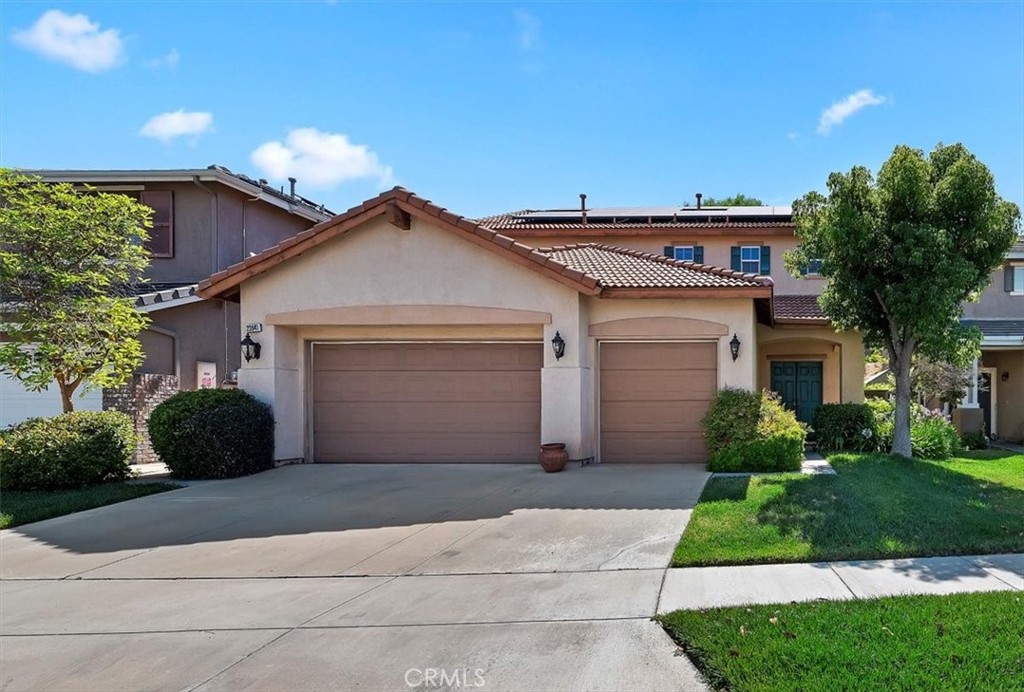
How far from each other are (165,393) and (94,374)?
293 centimetres

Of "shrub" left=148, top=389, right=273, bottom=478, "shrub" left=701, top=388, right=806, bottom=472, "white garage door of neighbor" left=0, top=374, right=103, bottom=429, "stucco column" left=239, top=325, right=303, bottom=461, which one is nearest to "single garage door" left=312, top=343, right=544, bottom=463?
"stucco column" left=239, top=325, right=303, bottom=461

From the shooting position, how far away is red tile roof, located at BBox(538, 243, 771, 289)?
13.5 metres

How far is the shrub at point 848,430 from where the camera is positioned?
50.7 ft

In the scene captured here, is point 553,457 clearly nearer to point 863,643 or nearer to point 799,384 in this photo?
point 863,643

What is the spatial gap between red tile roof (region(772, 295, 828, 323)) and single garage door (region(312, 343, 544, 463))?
6.95 meters

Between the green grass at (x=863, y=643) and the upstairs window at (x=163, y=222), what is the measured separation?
713 inches

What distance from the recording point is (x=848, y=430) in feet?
51.3

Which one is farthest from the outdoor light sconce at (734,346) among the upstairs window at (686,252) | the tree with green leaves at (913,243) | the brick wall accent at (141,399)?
the brick wall accent at (141,399)

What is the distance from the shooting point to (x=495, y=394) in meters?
14.4

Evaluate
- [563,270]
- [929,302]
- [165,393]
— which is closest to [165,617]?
[563,270]

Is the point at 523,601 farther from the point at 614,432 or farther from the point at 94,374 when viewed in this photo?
the point at 94,374

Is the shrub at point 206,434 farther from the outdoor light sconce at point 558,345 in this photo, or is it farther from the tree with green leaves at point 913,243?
the tree with green leaves at point 913,243

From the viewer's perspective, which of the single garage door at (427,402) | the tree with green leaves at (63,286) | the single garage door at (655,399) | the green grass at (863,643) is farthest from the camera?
the single garage door at (427,402)

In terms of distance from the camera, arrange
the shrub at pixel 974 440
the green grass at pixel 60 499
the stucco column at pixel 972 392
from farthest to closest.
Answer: the stucco column at pixel 972 392 → the shrub at pixel 974 440 → the green grass at pixel 60 499
